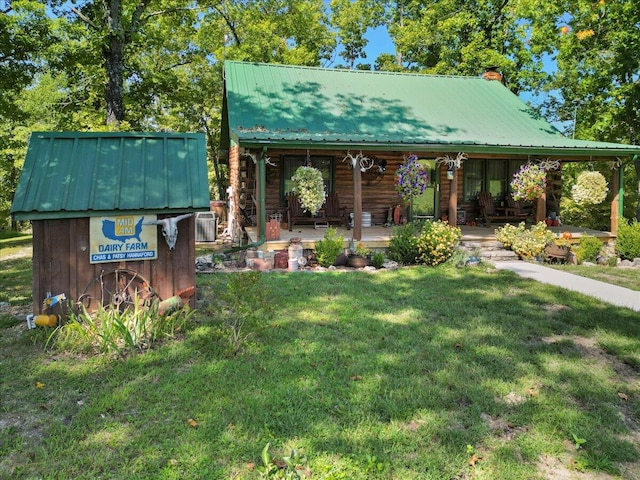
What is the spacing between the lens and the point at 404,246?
33.8 ft

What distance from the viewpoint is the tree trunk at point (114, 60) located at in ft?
45.4

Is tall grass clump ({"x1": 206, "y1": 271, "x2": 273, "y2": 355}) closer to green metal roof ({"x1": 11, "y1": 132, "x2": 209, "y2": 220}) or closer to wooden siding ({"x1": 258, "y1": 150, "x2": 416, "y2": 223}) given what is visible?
green metal roof ({"x1": 11, "y1": 132, "x2": 209, "y2": 220})

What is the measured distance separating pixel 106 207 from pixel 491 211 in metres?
12.6

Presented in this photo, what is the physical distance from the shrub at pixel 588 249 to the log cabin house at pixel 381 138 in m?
1.39

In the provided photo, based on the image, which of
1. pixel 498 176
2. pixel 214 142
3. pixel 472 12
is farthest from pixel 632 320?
pixel 214 142

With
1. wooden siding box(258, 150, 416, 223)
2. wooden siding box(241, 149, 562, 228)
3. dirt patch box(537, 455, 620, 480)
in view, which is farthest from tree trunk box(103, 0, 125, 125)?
dirt patch box(537, 455, 620, 480)

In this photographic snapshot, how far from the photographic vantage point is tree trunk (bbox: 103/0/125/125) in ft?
45.4

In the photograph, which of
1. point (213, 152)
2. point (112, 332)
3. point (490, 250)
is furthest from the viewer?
point (213, 152)

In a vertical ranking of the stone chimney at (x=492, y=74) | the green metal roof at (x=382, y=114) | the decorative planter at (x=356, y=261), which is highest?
the stone chimney at (x=492, y=74)

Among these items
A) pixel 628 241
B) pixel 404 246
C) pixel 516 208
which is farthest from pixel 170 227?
pixel 516 208

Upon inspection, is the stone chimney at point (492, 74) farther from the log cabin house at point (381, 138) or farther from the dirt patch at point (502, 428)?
the dirt patch at point (502, 428)

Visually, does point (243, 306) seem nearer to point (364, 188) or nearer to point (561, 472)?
point (561, 472)

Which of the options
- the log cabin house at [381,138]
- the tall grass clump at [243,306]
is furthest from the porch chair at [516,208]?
the tall grass clump at [243,306]

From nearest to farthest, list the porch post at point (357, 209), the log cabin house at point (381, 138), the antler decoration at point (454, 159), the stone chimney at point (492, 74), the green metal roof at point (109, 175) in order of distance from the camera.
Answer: the green metal roof at point (109, 175)
the porch post at point (357, 209)
the log cabin house at point (381, 138)
the antler decoration at point (454, 159)
the stone chimney at point (492, 74)
